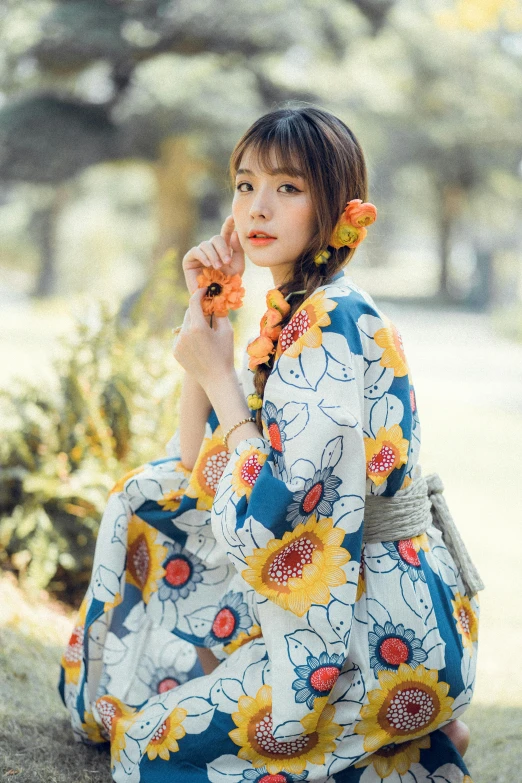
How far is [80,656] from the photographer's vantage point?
6.83 ft

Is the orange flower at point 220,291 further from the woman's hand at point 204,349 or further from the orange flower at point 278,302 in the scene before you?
the orange flower at point 278,302

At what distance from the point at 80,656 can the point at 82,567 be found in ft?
4.82

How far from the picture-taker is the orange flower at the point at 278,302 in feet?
5.94

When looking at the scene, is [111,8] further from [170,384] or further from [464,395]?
[170,384]

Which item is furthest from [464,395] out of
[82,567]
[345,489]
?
[345,489]

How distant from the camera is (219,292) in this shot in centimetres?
205

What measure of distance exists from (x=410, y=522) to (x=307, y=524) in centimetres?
26

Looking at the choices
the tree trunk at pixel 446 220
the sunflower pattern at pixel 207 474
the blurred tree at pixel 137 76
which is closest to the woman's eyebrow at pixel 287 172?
the sunflower pattern at pixel 207 474

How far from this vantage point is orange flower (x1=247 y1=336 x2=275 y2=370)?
1807 mm

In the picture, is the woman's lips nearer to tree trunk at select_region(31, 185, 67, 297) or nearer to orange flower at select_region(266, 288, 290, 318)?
orange flower at select_region(266, 288, 290, 318)

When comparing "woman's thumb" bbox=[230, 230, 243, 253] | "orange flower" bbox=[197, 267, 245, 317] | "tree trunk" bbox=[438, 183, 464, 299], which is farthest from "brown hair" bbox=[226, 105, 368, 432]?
"tree trunk" bbox=[438, 183, 464, 299]

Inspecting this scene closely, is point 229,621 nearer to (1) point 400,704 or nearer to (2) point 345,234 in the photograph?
(1) point 400,704

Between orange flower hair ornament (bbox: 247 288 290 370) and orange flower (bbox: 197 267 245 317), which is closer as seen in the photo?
orange flower hair ornament (bbox: 247 288 290 370)

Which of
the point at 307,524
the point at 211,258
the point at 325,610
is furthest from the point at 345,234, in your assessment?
the point at 325,610
